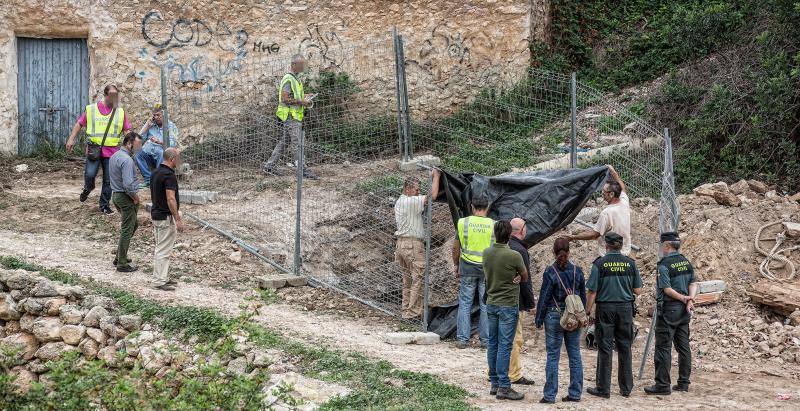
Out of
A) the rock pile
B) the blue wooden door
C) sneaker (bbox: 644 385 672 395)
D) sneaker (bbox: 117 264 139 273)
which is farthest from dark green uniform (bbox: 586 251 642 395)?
the blue wooden door

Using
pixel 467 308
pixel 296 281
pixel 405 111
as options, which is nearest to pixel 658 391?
pixel 467 308

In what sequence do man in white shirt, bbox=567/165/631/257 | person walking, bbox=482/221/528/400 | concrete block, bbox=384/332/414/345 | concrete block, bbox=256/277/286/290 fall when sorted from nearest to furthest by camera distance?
person walking, bbox=482/221/528/400, man in white shirt, bbox=567/165/631/257, concrete block, bbox=384/332/414/345, concrete block, bbox=256/277/286/290

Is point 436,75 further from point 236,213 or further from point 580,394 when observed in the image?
point 580,394

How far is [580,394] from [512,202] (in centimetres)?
267

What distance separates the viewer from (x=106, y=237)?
13555 mm

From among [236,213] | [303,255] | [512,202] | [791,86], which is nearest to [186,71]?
[236,213]

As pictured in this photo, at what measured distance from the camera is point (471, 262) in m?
10.8

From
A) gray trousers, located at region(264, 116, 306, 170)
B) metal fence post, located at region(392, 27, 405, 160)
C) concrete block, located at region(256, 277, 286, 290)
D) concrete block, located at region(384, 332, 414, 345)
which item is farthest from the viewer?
metal fence post, located at region(392, 27, 405, 160)

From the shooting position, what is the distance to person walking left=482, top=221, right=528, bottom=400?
9.29m

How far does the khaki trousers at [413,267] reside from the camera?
1157 cm

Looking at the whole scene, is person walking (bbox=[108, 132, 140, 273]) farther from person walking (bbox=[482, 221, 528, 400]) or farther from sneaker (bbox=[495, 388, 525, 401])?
sneaker (bbox=[495, 388, 525, 401])

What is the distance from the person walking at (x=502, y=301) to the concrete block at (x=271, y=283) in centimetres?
347

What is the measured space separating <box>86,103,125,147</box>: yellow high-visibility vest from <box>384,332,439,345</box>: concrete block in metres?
5.36

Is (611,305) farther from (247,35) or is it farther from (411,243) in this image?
(247,35)
